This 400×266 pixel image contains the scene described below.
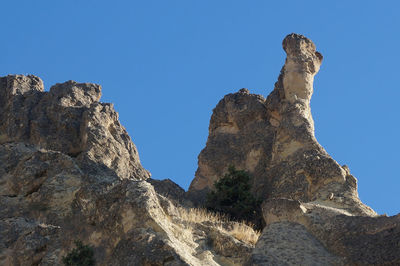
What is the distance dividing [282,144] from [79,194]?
1007 centimetres

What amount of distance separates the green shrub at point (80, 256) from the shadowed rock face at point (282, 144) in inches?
371

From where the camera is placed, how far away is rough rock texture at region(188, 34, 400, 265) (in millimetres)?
17469

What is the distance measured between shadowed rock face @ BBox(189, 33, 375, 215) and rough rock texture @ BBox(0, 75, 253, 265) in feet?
13.2

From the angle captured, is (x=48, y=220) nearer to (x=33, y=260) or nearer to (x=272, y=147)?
(x=33, y=260)

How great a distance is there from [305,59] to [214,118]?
5949mm

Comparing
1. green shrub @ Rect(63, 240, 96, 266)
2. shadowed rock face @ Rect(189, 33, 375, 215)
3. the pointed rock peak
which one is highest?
the pointed rock peak

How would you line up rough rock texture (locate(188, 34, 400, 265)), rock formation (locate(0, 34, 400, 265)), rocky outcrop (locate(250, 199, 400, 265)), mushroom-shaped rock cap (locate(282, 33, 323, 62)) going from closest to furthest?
1. rocky outcrop (locate(250, 199, 400, 265))
2. rough rock texture (locate(188, 34, 400, 265))
3. rock formation (locate(0, 34, 400, 265))
4. mushroom-shaped rock cap (locate(282, 33, 323, 62))

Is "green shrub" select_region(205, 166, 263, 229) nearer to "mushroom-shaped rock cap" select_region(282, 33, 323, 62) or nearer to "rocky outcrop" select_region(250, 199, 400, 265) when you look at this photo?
"rocky outcrop" select_region(250, 199, 400, 265)

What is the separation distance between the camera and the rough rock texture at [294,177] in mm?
17469

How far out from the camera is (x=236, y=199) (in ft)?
93.1

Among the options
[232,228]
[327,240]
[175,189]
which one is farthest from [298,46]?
[327,240]

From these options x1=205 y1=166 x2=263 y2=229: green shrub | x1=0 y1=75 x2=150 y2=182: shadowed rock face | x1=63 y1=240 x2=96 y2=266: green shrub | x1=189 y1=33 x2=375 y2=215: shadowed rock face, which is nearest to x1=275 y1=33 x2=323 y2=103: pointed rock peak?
x1=189 y1=33 x2=375 y2=215: shadowed rock face

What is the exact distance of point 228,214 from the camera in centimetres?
2739

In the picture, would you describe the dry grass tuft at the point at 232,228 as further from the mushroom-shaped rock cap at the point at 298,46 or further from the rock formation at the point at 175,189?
the mushroom-shaped rock cap at the point at 298,46
